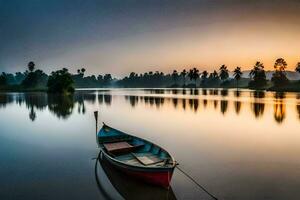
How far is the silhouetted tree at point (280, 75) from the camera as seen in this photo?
128 m

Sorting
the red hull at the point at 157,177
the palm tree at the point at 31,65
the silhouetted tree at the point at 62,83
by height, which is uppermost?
the palm tree at the point at 31,65

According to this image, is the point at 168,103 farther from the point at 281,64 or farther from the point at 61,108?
the point at 281,64

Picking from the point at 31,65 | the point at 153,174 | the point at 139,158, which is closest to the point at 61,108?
the point at 139,158

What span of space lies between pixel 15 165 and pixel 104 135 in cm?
678

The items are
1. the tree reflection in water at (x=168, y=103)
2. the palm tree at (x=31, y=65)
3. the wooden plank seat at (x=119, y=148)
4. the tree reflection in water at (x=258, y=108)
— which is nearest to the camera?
the wooden plank seat at (x=119, y=148)

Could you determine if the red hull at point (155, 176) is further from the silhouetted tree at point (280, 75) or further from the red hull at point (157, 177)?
the silhouetted tree at point (280, 75)

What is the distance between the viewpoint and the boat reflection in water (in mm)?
12382

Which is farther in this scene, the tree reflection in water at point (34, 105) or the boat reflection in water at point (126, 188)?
the tree reflection in water at point (34, 105)

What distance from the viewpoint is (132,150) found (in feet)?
56.1

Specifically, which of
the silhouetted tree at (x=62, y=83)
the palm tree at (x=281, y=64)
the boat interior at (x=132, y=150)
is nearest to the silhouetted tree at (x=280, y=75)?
the palm tree at (x=281, y=64)

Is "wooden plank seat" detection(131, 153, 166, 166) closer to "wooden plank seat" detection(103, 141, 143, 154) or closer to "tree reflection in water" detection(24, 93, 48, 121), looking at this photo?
"wooden plank seat" detection(103, 141, 143, 154)

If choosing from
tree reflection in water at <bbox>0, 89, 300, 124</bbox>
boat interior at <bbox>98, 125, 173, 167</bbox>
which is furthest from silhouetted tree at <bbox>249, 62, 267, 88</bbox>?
boat interior at <bbox>98, 125, 173, 167</bbox>

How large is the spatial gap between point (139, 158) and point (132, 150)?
232 centimetres

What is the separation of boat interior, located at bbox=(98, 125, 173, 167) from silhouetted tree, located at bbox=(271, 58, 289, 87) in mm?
128453
